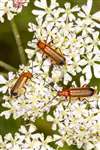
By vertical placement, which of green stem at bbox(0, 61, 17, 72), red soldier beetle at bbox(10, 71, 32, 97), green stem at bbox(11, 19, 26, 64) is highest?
green stem at bbox(11, 19, 26, 64)

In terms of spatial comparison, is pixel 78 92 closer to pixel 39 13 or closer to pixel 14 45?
pixel 39 13

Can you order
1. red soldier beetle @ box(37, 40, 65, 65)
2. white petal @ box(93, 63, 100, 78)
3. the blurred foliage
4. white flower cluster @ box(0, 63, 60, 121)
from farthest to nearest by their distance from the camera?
the blurred foliage
white petal @ box(93, 63, 100, 78)
white flower cluster @ box(0, 63, 60, 121)
red soldier beetle @ box(37, 40, 65, 65)

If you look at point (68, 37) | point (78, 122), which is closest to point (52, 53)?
point (68, 37)

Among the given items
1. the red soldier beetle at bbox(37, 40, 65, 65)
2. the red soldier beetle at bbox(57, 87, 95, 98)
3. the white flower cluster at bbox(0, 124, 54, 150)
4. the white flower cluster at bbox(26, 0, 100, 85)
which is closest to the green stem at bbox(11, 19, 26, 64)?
the white flower cluster at bbox(26, 0, 100, 85)

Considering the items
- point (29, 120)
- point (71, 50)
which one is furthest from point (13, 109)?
point (71, 50)

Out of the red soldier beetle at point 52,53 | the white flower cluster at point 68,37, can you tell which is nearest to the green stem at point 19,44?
the white flower cluster at point 68,37

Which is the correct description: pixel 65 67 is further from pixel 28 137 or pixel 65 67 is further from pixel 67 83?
pixel 28 137

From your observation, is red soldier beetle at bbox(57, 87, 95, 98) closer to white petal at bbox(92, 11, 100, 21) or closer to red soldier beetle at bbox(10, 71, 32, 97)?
red soldier beetle at bbox(10, 71, 32, 97)

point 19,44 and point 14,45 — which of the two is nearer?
point 19,44
